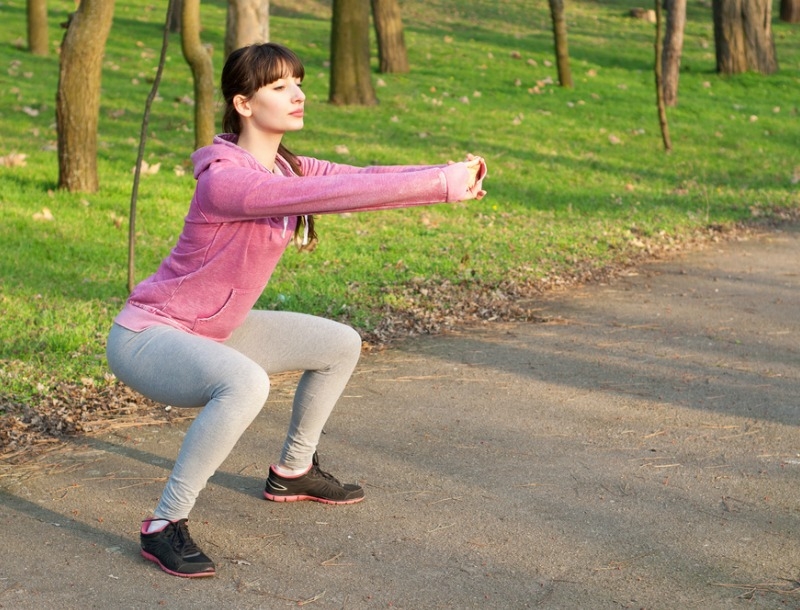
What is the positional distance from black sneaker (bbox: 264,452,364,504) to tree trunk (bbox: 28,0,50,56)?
1443 centimetres

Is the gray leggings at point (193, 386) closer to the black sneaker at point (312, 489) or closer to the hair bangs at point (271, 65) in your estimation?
the black sneaker at point (312, 489)

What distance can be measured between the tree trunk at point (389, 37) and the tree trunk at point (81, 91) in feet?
28.5

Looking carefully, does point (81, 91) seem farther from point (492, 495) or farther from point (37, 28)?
point (37, 28)

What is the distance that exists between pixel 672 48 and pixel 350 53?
460 cm

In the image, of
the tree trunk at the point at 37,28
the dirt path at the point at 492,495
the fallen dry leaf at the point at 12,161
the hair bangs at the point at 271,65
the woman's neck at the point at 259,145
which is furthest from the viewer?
the tree trunk at the point at 37,28

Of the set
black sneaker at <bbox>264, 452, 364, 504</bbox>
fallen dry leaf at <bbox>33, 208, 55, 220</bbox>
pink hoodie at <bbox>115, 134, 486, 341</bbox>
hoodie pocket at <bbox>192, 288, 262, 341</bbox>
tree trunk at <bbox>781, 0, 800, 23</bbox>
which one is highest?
tree trunk at <bbox>781, 0, 800, 23</bbox>

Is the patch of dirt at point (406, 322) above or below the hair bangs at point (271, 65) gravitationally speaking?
below

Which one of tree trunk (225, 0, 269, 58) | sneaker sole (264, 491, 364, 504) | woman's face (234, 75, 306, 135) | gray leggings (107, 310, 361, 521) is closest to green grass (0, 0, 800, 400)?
tree trunk (225, 0, 269, 58)

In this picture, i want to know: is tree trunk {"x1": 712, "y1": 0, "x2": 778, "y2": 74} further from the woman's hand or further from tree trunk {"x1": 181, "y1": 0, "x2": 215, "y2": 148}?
the woman's hand

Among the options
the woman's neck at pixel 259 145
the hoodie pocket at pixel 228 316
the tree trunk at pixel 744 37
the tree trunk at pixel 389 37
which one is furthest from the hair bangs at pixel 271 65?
the tree trunk at pixel 744 37

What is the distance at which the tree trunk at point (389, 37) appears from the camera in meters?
17.3

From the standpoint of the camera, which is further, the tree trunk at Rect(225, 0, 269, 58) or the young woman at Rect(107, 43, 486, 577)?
the tree trunk at Rect(225, 0, 269, 58)

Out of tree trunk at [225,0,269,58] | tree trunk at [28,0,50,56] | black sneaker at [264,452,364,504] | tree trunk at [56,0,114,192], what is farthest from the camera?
tree trunk at [28,0,50,56]

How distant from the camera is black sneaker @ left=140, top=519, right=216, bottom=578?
136 inches
